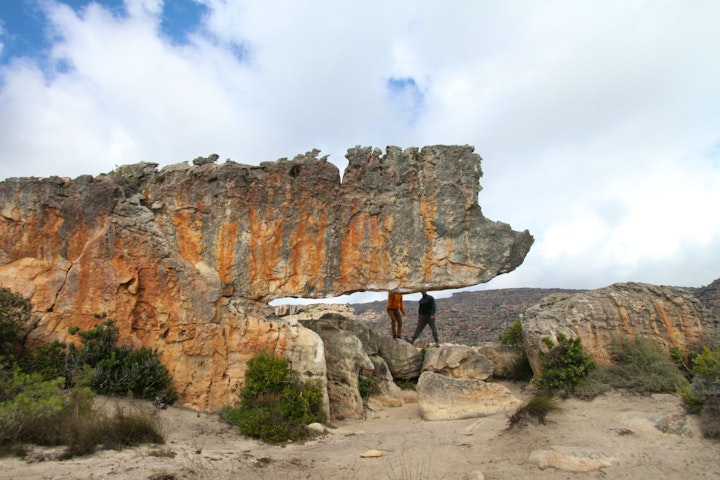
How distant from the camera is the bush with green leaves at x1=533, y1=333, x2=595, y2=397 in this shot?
33.2ft

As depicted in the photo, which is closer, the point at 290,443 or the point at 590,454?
the point at 590,454

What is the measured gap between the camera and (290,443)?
8359 millimetres

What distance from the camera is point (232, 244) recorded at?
1109 cm

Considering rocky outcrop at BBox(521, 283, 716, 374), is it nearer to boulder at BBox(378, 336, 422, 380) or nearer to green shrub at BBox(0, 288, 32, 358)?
boulder at BBox(378, 336, 422, 380)

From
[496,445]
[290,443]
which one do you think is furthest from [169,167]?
[496,445]

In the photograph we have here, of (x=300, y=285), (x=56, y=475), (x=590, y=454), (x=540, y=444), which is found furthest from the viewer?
(x=300, y=285)

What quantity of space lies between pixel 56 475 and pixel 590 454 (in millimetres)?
7039

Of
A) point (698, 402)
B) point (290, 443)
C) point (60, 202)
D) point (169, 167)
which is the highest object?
point (169, 167)

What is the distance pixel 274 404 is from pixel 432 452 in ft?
10.8

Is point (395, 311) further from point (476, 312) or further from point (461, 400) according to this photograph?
point (476, 312)

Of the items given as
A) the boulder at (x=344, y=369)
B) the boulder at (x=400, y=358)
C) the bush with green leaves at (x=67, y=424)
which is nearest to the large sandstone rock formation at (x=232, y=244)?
the boulder at (x=344, y=369)

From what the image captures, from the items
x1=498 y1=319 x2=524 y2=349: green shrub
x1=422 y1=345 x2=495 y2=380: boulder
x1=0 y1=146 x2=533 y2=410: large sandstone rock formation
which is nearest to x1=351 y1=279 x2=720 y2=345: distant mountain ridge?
x1=422 y1=345 x2=495 y2=380: boulder

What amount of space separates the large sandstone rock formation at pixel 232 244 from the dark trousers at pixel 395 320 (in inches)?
149

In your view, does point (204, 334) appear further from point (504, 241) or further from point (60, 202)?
point (504, 241)
